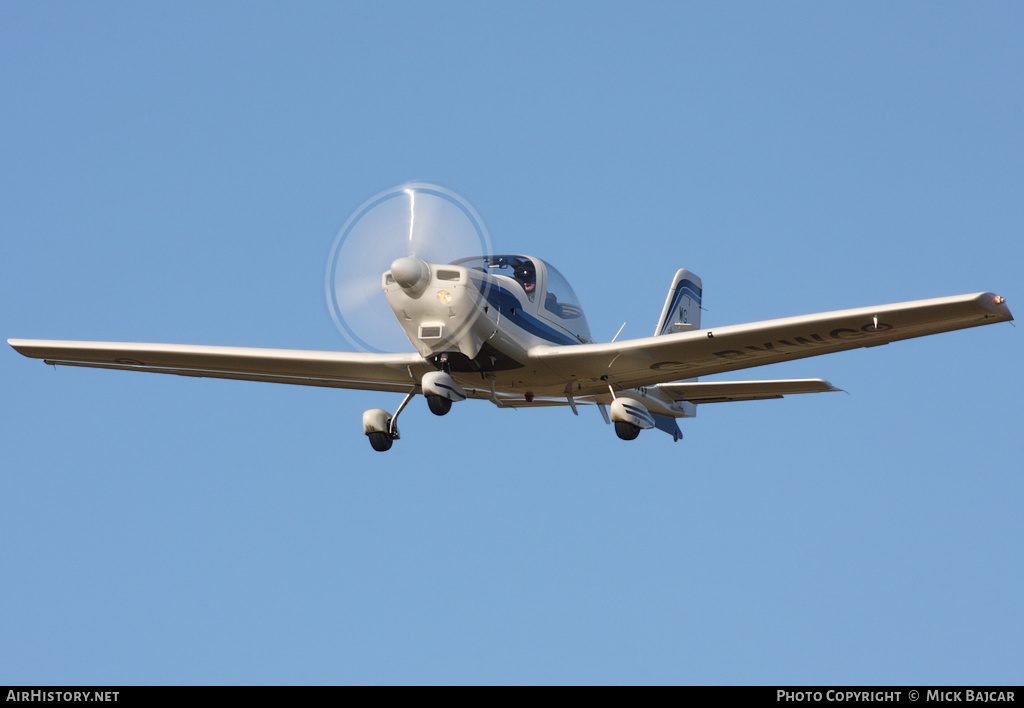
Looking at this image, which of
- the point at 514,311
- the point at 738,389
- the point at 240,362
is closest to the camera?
the point at 514,311

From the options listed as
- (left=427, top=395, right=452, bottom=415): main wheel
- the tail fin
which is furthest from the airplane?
the tail fin

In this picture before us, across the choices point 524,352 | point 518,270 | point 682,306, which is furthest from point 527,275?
point 682,306

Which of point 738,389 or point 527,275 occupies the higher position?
point 527,275

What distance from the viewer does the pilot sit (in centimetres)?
1657

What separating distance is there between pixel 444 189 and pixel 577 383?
369 cm

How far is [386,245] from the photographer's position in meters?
15.5

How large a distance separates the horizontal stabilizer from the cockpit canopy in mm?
1827

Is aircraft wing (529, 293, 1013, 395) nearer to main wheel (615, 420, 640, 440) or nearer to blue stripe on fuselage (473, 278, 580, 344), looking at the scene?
blue stripe on fuselage (473, 278, 580, 344)

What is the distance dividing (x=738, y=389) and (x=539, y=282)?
149 inches

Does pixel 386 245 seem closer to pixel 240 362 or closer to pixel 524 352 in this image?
pixel 524 352

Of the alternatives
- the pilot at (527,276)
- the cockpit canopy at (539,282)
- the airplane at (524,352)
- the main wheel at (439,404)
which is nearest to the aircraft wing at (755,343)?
the airplane at (524,352)
